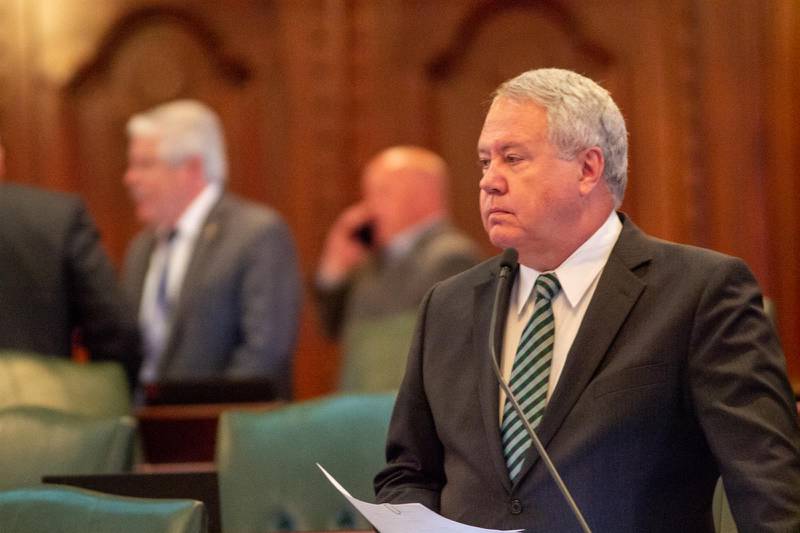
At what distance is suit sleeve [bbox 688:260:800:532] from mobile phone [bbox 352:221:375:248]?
347 cm

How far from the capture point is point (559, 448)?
238 cm

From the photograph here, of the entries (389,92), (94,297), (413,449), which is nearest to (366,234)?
(389,92)

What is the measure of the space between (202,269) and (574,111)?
2863 millimetres

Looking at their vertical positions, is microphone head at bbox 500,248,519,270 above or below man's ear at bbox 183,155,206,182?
above

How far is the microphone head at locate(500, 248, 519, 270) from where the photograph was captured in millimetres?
2540

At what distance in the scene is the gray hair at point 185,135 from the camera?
17.8ft

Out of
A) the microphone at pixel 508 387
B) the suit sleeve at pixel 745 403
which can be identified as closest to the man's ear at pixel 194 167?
the microphone at pixel 508 387

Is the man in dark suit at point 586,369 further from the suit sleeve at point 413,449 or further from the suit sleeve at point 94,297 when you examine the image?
the suit sleeve at point 94,297

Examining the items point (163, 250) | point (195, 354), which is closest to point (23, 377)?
point (195, 354)

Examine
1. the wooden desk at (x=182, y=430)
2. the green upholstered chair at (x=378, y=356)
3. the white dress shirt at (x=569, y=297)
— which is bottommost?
the wooden desk at (x=182, y=430)

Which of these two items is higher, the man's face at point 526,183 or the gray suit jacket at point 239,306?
the man's face at point 526,183

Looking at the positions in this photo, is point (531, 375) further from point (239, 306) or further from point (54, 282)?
point (239, 306)

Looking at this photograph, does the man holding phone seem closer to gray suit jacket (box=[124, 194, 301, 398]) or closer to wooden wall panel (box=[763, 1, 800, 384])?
gray suit jacket (box=[124, 194, 301, 398])

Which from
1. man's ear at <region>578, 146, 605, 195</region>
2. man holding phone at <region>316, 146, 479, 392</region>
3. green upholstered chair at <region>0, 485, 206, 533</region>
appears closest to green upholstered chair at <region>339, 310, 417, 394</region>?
man holding phone at <region>316, 146, 479, 392</region>
